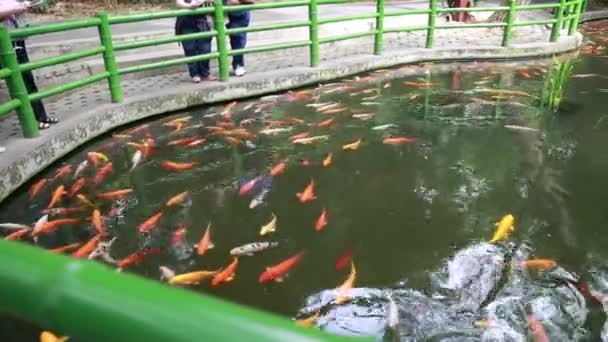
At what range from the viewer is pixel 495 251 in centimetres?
329

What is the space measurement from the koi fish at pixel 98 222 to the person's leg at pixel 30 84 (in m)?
1.65

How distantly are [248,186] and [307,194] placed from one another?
1.71ft

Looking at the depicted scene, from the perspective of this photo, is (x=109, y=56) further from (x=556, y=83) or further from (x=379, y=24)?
(x=556, y=83)

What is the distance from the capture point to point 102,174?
14.6 ft

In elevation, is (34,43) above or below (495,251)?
above

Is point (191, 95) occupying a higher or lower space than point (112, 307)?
lower

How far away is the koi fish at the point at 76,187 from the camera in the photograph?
4.09 meters

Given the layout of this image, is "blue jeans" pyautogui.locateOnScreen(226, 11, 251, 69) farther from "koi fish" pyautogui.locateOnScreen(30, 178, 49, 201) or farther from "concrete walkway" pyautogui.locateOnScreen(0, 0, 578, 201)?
"koi fish" pyautogui.locateOnScreen(30, 178, 49, 201)

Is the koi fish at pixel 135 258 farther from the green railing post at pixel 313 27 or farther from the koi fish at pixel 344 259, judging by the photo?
the green railing post at pixel 313 27

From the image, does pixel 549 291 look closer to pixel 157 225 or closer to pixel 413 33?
pixel 157 225

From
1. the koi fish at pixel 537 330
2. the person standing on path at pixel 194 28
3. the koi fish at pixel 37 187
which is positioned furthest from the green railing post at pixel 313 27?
the koi fish at pixel 537 330

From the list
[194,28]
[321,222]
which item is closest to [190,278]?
[321,222]

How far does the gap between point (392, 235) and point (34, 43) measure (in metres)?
7.05

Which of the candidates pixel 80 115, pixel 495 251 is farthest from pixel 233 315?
pixel 80 115
